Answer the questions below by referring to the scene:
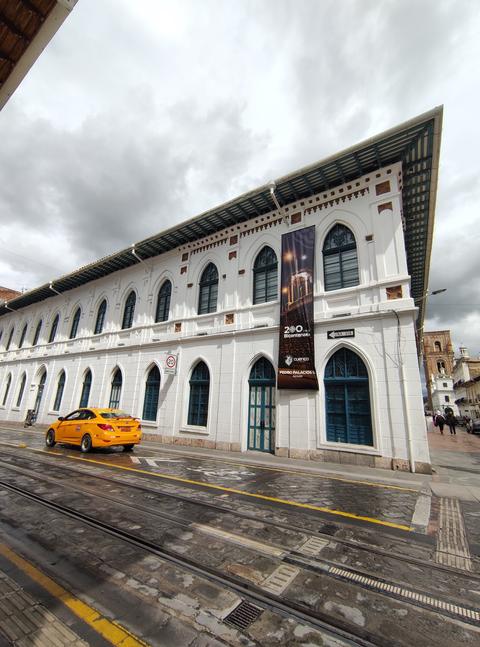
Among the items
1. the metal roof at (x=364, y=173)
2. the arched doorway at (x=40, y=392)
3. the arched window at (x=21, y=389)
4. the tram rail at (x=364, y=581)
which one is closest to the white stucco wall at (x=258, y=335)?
the metal roof at (x=364, y=173)

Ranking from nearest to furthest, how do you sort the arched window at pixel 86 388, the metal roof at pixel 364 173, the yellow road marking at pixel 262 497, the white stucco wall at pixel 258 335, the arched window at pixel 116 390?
the yellow road marking at pixel 262 497, the white stucco wall at pixel 258 335, the metal roof at pixel 364 173, the arched window at pixel 116 390, the arched window at pixel 86 388

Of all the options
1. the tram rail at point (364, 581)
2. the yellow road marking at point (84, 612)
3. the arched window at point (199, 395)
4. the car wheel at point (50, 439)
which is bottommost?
the yellow road marking at point (84, 612)

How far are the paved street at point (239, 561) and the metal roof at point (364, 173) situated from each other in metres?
10.4

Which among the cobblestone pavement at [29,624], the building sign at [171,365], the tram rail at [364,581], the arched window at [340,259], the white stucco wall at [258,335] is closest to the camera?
the cobblestone pavement at [29,624]

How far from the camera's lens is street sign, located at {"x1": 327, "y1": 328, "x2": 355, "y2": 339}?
33.9 feet

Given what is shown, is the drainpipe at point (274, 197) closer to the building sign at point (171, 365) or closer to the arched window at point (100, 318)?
the building sign at point (171, 365)

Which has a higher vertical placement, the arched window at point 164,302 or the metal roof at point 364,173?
the metal roof at point 364,173

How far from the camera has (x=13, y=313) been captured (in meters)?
28.1

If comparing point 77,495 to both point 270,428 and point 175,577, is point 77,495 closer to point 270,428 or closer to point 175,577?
point 175,577

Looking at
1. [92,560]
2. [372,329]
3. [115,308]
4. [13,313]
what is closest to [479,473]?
[372,329]

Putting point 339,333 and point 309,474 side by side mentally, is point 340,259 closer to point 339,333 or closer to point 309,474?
point 339,333

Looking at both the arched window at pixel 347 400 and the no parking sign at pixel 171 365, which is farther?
the no parking sign at pixel 171 365

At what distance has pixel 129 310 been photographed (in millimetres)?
18641

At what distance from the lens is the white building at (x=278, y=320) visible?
9.58m
